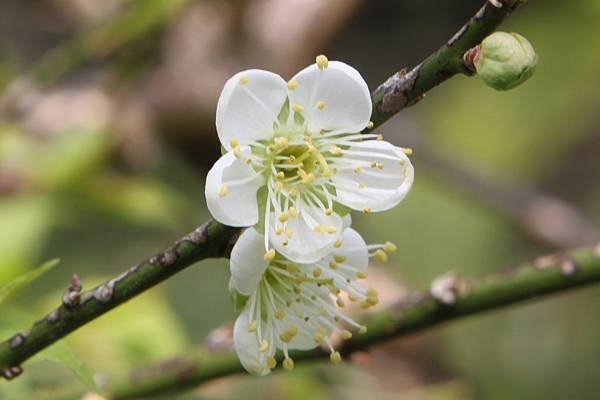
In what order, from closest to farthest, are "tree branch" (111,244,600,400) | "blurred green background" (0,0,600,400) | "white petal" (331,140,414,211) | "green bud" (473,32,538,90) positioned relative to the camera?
"green bud" (473,32,538,90) → "white petal" (331,140,414,211) → "tree branch" (111,244,600,400) → "blurred green background" (0,0,600,400)

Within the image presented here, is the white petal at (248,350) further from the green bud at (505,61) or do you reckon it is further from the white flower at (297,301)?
the green bud at (505,61)

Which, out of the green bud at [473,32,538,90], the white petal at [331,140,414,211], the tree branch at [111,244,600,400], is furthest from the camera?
the tree branch at [111,244,600,400]

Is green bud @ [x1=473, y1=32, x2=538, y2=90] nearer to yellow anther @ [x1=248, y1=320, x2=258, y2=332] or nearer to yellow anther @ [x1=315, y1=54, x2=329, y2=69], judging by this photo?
yellow anther @ [x1=315, y1=54, x2=329, y2=69]

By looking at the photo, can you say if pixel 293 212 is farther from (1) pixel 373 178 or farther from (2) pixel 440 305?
(2) pixel 440 305

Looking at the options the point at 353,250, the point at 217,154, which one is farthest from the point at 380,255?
the point at 217,154

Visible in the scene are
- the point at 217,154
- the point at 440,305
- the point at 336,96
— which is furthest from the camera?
the point at 217,154

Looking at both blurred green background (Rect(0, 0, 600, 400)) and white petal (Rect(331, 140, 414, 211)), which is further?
blurred green background (Rect(0, 0, 600, 400))

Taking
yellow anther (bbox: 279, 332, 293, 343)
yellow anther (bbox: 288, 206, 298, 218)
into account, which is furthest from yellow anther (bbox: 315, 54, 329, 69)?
yellow anther (bbox: 279, 332, 293, 343)
